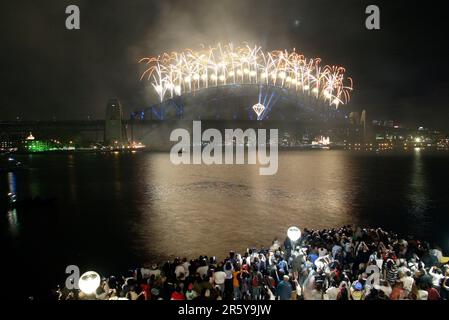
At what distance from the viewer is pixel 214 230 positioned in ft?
68.4

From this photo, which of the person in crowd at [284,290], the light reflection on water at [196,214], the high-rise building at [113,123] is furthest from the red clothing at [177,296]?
the high-rise building at [113,123]

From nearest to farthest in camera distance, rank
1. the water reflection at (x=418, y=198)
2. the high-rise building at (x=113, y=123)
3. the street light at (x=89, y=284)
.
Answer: the street light at (x=89, y=284) < the water reflection at (x=418, y=198) < the high-rise building at (x=113, y=123)

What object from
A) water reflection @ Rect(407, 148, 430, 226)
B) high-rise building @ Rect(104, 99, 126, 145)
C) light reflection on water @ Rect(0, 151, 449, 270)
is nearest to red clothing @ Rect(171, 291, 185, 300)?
light reflection on water @ Rect(0, 151, 449, 270)

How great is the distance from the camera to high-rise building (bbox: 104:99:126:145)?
425 ft

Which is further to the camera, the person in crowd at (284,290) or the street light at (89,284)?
the street light at (89,284)

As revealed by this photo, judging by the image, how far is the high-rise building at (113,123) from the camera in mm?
129500

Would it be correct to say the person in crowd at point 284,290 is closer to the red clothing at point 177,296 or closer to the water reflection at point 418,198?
the red clothing at point 177,296

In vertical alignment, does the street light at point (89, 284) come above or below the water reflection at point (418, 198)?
above

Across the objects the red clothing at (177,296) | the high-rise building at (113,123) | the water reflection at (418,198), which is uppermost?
the high-rise building at (113,123)

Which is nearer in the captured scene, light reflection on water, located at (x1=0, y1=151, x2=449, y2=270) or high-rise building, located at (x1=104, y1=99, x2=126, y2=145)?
light reflection on water, located at (x1=0, y1=151, x2=449, y2=270)

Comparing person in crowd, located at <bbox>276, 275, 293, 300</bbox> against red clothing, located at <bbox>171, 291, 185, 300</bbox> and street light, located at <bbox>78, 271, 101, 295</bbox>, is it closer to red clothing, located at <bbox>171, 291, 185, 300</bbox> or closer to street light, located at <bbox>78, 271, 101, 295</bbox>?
red clothing, located at <bbox>171, 291, 185, 300</bbox>
